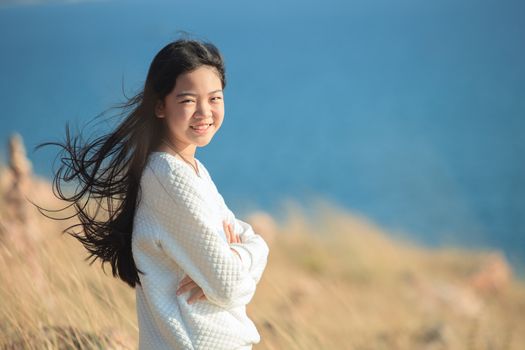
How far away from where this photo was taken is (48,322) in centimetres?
258

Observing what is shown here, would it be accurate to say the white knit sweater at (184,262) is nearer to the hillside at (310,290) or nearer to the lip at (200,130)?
the lip at (200,130)

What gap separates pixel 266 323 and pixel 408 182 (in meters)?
21.1

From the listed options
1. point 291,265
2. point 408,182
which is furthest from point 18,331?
point 408,182

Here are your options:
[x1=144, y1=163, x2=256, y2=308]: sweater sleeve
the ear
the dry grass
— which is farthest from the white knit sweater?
the dry grass

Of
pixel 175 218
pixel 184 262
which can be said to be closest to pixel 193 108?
pixel 175 218

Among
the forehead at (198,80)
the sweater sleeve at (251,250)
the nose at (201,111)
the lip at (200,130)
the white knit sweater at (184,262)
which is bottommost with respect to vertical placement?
the white knit sweater at (184,262)

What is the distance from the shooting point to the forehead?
1.91m

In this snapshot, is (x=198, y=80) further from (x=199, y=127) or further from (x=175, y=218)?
(x=175, y=218)

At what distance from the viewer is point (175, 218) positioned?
1829 millimetres

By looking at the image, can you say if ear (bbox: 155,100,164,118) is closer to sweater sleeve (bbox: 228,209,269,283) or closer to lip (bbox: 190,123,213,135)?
lip (bbox: 190,123,213,135)

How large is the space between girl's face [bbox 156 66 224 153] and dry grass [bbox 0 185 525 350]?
33.8 inches

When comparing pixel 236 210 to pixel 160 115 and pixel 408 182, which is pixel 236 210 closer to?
pixel 160 115

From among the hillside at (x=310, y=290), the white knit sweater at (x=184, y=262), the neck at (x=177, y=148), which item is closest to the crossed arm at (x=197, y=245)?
the white knit sweater at (x=184, y=262)

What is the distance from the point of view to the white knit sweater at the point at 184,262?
180 centimetres
